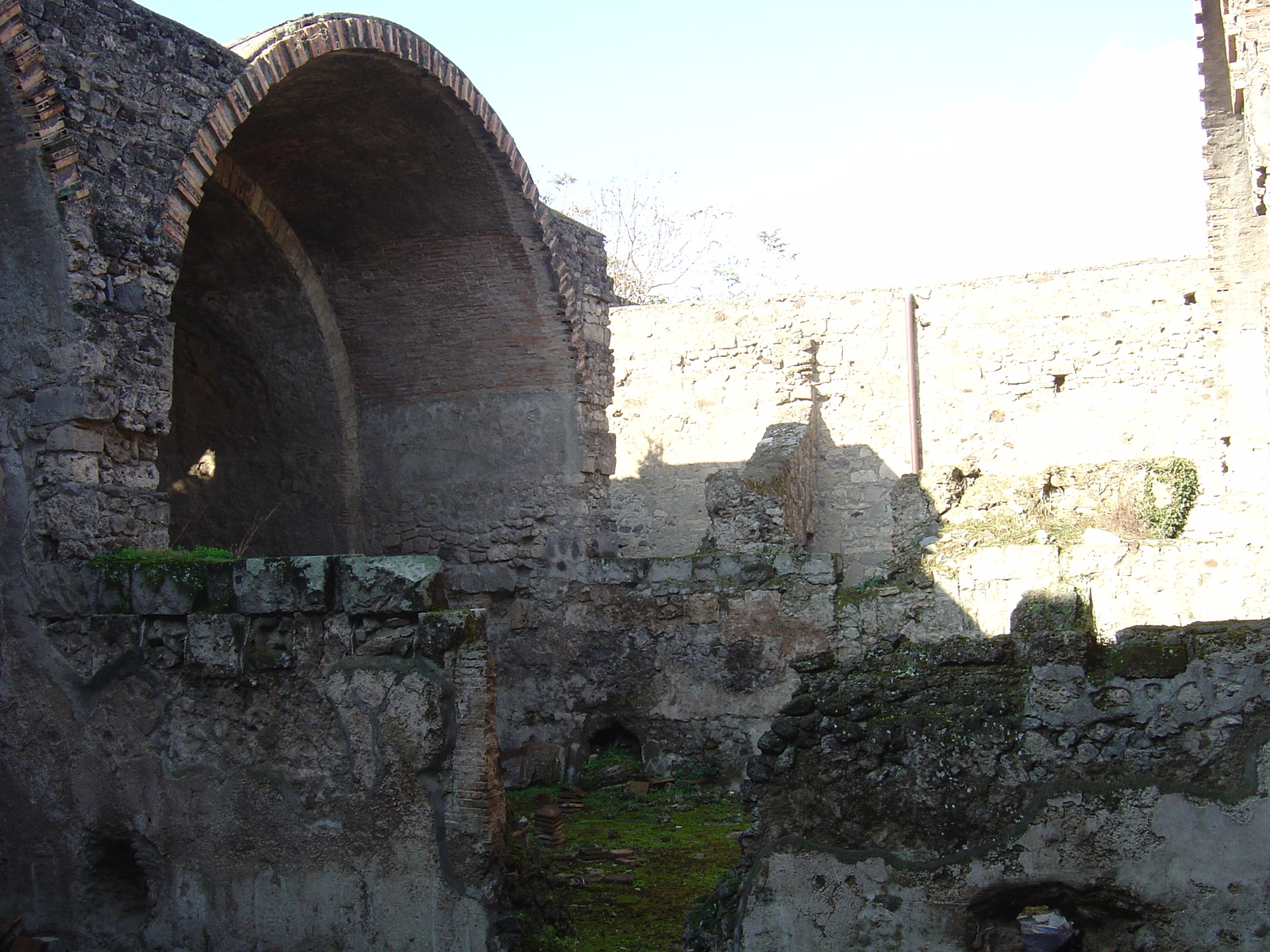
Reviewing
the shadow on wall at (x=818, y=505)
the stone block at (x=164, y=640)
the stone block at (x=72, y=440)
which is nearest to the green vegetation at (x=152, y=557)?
the stone block at (x=164, y=640)

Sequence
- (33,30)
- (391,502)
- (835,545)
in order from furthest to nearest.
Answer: (835,545)
(391,502)
(33,30)

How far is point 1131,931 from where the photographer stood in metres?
3.85

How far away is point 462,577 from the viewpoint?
8.89m

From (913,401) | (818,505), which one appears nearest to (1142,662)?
(818,505)

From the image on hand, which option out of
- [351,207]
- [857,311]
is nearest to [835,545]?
[857,311]

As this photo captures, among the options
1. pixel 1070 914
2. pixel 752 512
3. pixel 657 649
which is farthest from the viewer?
pixel 752 512

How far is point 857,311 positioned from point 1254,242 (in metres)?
4.38

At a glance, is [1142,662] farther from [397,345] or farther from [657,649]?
[397,345]

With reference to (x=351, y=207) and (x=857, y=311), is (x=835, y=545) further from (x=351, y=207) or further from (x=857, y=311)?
(x=351, y=207)

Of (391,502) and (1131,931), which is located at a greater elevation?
(391,502)

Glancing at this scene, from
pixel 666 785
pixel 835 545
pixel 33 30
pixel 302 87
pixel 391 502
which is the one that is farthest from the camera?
pixel 835 545

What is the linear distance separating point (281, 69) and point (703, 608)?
14.6 ft

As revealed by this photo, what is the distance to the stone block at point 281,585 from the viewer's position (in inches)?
198

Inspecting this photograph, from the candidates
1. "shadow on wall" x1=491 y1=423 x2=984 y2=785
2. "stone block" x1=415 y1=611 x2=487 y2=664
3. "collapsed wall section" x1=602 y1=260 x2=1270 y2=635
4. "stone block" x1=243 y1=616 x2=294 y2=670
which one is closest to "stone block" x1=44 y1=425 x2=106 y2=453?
"stone block" x1=243 y1=616 x2=294 y2=670
